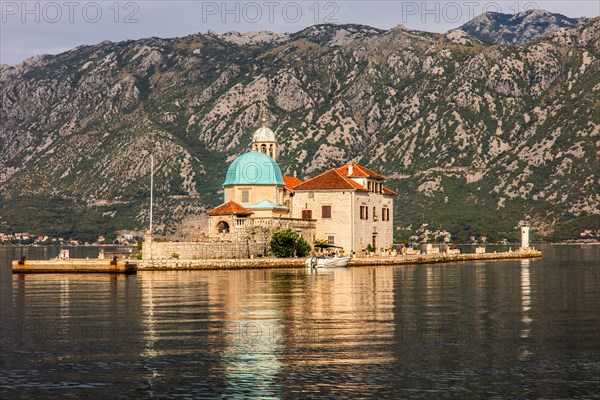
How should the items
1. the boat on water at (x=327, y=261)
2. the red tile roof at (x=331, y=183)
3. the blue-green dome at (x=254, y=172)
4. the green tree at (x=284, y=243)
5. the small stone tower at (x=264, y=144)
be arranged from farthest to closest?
the small stone tower at (x=264, y=144), the red tile roof at (x=331, y=183), the blue-green dome at (x=254, y=172), the green tree at (x=284, y=243), the boat on water at (x=327, y=261)

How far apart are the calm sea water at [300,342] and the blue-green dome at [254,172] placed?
46.0 m

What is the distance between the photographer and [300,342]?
42.1 m

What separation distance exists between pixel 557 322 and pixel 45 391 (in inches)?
1118

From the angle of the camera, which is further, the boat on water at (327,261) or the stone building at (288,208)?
the stone building at (288,208)

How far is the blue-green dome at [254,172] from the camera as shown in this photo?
120250mm

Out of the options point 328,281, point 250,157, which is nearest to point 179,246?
point 250,157

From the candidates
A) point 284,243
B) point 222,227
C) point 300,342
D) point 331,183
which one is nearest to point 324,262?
point 284,243

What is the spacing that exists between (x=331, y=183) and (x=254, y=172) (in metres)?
10.2

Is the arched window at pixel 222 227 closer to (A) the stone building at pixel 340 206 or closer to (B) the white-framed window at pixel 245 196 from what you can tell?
(B) the white-framed window at pixel 245 196

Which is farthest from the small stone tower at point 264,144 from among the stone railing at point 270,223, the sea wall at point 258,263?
the sea wall at point 258,263

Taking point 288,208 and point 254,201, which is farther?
point 288,208

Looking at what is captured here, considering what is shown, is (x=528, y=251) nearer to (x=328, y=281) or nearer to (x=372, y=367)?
(x=328, y=281)

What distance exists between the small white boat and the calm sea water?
30.6m

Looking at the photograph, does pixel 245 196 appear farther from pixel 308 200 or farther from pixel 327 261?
pixel 327 261
